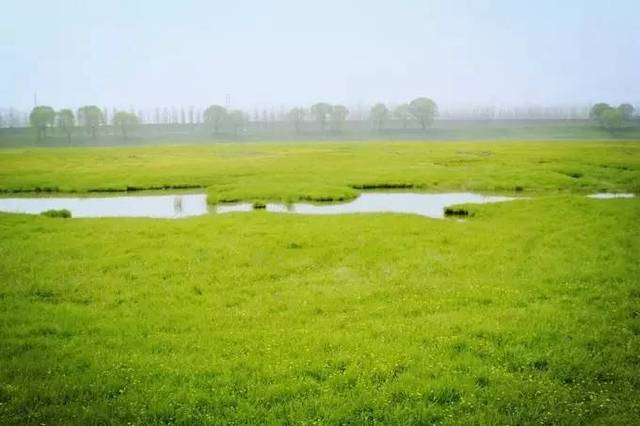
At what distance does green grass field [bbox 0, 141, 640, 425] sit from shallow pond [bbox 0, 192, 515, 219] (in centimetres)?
984

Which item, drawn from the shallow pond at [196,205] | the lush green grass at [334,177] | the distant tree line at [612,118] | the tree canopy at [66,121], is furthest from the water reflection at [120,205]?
the distant tree line at [612,118]

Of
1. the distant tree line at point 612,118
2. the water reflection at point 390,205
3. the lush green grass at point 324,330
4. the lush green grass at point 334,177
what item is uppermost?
the distant tree line at point 612,118

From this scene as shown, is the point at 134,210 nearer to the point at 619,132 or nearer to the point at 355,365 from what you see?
the point at 355,365

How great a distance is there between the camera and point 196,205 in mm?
44719

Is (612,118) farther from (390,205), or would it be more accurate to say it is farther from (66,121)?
(66,121)

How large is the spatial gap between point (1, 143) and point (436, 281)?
196 meters

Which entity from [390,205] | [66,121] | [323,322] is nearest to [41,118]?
[66,121]

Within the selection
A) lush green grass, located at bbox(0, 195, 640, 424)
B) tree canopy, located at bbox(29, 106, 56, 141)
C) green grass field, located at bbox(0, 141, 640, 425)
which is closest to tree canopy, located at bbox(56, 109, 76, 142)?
tree canopy, located at bbox(29, 106, 56, 141)

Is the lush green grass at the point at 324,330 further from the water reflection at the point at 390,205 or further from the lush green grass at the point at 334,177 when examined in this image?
the lush green grass at the point at 334,177

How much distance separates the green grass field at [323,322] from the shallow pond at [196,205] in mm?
9842

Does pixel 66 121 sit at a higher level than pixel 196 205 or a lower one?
higher

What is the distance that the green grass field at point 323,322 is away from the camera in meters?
9.99

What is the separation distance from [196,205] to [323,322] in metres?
32.7

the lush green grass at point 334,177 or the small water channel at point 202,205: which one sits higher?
the lush green grass at point 334,177
